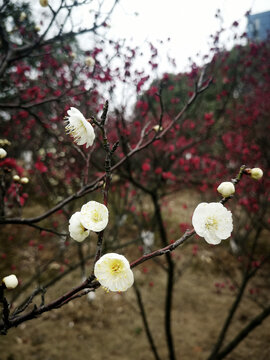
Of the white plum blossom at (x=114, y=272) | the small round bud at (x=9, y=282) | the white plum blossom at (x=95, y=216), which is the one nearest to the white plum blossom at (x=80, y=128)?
the white plum blossom at (x=95, y=216)

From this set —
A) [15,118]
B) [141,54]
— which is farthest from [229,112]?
[15,118]

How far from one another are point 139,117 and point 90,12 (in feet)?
5.73

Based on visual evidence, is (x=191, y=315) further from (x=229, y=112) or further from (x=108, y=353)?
(x=229, y=112)

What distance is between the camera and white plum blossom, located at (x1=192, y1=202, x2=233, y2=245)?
0.99 meters

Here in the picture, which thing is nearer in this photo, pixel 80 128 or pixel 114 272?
pixel 114 272

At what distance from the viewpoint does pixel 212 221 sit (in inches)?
39.6

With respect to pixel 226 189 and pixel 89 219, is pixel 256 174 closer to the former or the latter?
pixel 226 189

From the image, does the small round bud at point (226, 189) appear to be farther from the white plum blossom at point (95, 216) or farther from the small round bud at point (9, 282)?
the small round bud at point (9, 282)

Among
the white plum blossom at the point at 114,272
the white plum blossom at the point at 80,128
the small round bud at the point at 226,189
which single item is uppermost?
the white plum blossom at the point at 80,128

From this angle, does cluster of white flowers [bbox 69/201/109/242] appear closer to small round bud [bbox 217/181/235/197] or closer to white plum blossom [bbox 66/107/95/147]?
white plum blossom [bbox 66/107/95/147]

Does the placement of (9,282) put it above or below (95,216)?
below

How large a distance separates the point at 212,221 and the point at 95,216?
0.48m

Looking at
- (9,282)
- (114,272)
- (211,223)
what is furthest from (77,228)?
(211,223)

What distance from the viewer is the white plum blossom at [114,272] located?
2.95 feet
